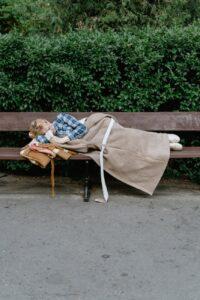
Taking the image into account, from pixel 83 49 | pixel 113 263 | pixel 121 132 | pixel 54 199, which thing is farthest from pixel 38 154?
pixel 113 263

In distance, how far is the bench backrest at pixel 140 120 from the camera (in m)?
6.03

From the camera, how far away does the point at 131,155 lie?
18.3 feet

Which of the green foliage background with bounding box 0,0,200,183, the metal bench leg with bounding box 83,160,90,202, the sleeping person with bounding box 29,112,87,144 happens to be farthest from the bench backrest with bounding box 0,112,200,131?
the metal bench leg with bounding box 83,160,90,202

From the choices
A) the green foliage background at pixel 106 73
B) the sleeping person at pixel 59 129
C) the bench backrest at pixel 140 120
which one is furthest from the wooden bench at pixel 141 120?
the sleeping person at pixel 59 129

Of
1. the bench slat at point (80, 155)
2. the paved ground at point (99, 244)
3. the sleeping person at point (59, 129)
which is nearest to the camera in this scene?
the paved ground at point (99, 244)

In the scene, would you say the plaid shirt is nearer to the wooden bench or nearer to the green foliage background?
the wooden bench

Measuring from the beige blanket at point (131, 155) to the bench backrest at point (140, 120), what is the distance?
0.37 metres

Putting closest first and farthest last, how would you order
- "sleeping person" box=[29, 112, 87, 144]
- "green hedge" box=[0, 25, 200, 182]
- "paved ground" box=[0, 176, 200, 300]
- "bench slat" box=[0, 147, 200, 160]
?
"paved ground" box=[0, 176, 200, 300], "bench slat" box=[0, 147, 200, 160], "sleeping person" box=[29, 112, 87, 144], "green hedge" box=[0, 25, 200, 182]

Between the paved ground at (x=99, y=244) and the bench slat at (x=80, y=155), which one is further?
the bench slat at (x=80, y=155)

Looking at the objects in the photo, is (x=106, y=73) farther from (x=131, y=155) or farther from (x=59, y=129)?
(x=131, y=155)

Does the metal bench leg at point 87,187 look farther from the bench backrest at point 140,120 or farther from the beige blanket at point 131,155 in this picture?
the bench backrest at point 140,120

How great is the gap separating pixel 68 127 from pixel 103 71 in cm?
80

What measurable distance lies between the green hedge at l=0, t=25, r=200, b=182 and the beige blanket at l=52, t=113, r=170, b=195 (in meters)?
0.60

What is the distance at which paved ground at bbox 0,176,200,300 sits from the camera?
3834 mm
